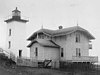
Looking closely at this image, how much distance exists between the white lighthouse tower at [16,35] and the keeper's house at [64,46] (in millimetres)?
3947

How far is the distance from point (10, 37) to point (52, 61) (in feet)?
33.0

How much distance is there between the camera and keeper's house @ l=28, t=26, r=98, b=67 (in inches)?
1320

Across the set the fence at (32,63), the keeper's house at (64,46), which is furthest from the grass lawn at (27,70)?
the keeper's house at (64,46)

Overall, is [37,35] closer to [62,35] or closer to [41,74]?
[62,35]

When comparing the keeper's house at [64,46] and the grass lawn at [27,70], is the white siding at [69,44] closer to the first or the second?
the keeper's house at [64,46]

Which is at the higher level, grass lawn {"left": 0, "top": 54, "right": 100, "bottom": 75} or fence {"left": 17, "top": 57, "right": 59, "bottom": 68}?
fence {"left": 17, "top": 57, "right": 59, "bottom": 68}

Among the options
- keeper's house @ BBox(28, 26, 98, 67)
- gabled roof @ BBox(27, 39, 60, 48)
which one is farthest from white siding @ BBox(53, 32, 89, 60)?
gabled roof @ BBox(27, 39, 60, 48)

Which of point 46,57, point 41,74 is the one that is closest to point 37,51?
point 46,57

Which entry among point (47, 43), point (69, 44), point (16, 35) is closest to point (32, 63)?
point (47, 43)

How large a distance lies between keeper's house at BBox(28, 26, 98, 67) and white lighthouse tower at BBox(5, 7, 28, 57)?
12.9 feet

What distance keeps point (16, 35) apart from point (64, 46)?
30.3 ft

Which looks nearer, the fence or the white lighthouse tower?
the fence

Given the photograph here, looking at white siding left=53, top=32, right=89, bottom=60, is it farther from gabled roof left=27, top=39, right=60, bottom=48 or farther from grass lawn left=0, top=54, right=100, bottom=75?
grass lawn left=0, top=54, right=100, bottom=75

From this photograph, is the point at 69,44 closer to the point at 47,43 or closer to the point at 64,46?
the point at 64,46
